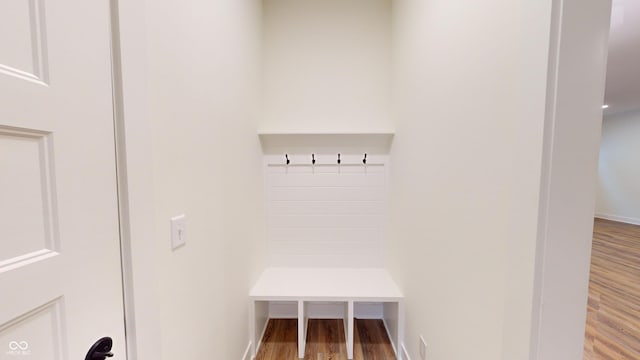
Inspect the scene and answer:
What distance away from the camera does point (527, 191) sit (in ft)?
2.42

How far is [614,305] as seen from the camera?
239cm

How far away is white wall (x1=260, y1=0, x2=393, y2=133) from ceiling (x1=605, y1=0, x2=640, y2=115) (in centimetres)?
221

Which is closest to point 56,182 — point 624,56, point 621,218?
point 624,56

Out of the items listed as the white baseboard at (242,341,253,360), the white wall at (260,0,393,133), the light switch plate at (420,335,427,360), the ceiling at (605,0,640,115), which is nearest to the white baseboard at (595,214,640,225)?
the ceiling at (605,0,640,115)

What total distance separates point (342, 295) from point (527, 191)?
1450mm

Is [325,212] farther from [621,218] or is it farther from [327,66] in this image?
[621,218]

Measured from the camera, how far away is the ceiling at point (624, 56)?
7.69 ft

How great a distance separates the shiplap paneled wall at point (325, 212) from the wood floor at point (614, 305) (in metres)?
1.72

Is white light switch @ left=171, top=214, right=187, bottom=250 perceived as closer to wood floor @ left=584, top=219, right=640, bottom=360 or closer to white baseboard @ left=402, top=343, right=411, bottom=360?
white baseboard @ left=402, top=343, right=411, bottom=360

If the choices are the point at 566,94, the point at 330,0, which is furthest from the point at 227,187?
the point at 330,0

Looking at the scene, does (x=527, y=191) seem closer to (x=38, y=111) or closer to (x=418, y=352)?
(x=38, y=111)

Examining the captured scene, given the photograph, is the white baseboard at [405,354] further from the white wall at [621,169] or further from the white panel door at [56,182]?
the white wall at [621,169]

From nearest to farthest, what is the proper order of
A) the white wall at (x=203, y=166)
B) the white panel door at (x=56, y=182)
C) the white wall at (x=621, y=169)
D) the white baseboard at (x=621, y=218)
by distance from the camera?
the white panel door at (x=56, y=182) < the white wall at (x=203, y=166) < the white wall at (x=621, y=169) < the white baseboard at (x=621, y=218)

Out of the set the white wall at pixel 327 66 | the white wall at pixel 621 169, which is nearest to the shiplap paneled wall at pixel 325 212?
the white wall at pixel 327 66
